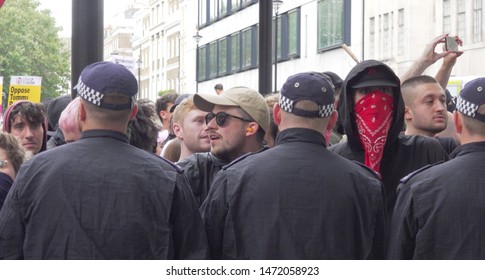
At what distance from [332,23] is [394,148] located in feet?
135

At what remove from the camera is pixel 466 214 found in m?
4.29

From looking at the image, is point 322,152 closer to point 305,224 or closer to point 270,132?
point 305,224

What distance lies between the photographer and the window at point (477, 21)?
38.6 meters

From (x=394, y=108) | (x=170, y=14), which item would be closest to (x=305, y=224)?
(x=394, y=108)

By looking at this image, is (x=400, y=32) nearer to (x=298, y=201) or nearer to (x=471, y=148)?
(x=471, y=148)

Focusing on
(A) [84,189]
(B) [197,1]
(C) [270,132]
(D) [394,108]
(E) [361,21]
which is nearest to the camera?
(A) [84,189]

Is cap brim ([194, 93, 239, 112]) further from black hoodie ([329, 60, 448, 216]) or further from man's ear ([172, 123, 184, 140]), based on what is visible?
man's ear ([172, 123, 184, 140])

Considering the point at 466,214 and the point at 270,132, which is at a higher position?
the point at 270,132

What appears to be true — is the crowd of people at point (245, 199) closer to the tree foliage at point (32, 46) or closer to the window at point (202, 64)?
the window at point (202, 64)

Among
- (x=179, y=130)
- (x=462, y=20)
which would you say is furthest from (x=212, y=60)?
(x=179, y=130)

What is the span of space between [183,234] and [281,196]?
1.46 feet

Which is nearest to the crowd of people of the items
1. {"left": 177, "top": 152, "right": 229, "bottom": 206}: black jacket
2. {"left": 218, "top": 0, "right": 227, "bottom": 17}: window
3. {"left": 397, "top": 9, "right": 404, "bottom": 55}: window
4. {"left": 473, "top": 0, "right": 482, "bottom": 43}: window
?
{"left": 177, "top": 152, "right": 229, "bottom": 206}: black jacket

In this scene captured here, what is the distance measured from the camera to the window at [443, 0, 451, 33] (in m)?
40.7

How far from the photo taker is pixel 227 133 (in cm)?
562
